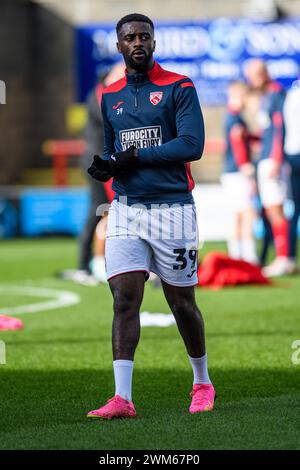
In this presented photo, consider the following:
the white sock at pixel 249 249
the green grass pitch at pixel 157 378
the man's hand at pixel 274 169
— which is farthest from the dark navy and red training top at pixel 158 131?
the white sock at pixel 249 249

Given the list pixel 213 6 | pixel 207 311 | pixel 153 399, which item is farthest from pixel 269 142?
pixel 213 6

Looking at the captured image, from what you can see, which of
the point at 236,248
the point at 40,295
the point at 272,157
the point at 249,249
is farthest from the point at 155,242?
the point at 236,248

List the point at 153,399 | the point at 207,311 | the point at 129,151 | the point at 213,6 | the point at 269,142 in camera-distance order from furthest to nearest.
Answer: the point at 213,6 < the point at 269,142 < the point at 207,311 < the point at 153,399 < the point at 129,151

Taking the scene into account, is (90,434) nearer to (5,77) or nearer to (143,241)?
(143,241)

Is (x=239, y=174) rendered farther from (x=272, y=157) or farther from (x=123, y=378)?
(x=123, y=378)

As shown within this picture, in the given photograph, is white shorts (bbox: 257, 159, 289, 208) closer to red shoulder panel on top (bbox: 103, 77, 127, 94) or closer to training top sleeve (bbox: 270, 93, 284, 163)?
training top sleeve (bbox: 270, 93, 284, 163)

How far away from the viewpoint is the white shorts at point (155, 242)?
5.95m

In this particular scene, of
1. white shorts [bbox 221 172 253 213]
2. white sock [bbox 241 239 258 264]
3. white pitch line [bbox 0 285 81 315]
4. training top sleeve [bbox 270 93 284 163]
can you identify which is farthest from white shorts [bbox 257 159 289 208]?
white pitch line [bbox 0 285 81 315]

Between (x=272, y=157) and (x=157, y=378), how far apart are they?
23.8 ft

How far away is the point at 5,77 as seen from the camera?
99.6 feet

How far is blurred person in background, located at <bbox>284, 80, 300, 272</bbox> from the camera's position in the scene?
47.3 ft

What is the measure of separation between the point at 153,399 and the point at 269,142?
8.00 metres

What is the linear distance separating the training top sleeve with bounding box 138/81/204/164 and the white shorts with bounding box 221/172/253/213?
349 inches

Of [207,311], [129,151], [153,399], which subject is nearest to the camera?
[129,151]
